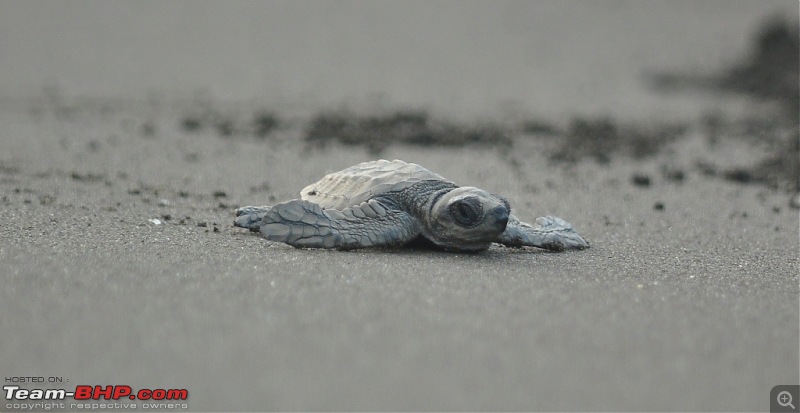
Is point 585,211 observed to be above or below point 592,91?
below

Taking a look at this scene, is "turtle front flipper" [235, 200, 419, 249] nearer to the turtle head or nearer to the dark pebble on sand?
the turtle head

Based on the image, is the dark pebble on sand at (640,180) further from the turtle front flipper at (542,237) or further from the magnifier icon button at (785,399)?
the magnifier icon button at (785,399)

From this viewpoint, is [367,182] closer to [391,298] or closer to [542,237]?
[542,237]

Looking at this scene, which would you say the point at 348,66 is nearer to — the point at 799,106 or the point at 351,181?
the point at 799,106

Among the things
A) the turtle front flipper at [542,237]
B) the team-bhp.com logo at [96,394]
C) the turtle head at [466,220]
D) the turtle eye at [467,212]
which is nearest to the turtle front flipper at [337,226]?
the turtle head at [466,220]

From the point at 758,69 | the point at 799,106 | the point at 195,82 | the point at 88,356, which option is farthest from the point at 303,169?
the point at 758,69

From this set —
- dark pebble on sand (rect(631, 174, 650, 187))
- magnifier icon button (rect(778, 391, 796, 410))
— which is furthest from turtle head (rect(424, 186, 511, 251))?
dark pebble on sand (rect(631, 174, 650, 187))

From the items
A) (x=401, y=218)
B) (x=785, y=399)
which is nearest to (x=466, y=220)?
(x=401, y=218)
